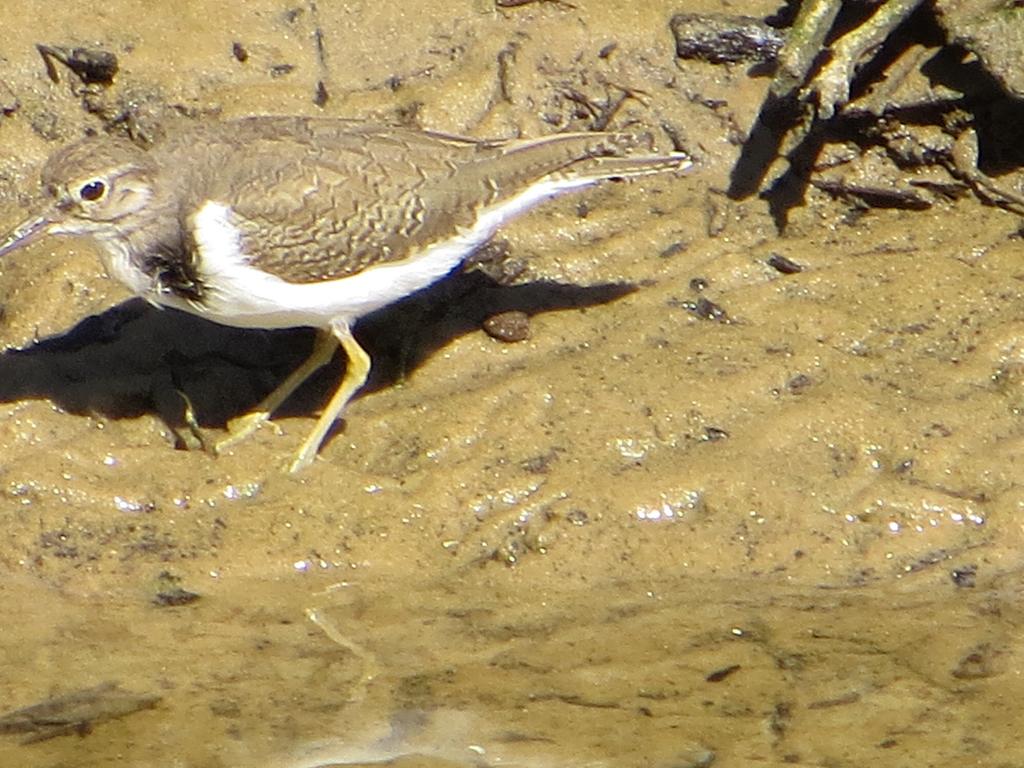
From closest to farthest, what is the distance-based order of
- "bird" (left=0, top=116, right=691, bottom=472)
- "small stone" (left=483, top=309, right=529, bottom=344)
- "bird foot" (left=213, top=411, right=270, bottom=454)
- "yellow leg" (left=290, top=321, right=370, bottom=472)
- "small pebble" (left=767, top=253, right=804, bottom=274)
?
"bird" (left=0, top=116, right=691, bottom=472) → "yellow leg" (left=290, top=321, right=370, bottom=472) → "bird foot" (left=213, top=411, right=270, bottom=454) → "small stone" (left=483, top=309, right=529, bottom=344) → "small pebble" (left=767, top=253, right=804, bottom=274)

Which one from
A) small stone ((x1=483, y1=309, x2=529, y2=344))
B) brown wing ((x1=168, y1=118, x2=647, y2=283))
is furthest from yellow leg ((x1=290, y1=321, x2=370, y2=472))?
small stone ((x1=483, y1=309, x2=529, y2=344))

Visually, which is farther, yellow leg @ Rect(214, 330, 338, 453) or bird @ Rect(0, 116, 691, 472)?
yellow leg @ Rect(214, 330, 338, 453)

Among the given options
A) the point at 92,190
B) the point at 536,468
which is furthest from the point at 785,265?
the point at 92,190

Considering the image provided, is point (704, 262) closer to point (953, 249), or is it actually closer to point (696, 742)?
point (953, 249)

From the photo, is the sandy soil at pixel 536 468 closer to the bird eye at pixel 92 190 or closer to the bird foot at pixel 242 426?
the bird foot at pixel 242 426

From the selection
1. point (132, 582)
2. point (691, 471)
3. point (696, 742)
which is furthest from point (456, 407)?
point (696, 742)

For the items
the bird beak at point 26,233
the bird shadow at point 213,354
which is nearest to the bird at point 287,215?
the bird beak at point 26,233

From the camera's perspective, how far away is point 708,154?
10188 mm

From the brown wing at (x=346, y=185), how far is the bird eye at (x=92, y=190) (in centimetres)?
44

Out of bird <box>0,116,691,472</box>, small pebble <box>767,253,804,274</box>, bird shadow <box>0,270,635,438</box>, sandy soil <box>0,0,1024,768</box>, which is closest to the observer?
sandy soil <box>0,0,1024,768</box>

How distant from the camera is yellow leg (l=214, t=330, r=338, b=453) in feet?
29.0

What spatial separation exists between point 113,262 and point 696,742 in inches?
145

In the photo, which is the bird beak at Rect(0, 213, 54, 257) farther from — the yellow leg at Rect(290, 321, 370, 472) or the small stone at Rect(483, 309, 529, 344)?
the small stone at Rect(483, 309, 529, 344)

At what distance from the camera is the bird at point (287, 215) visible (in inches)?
324
